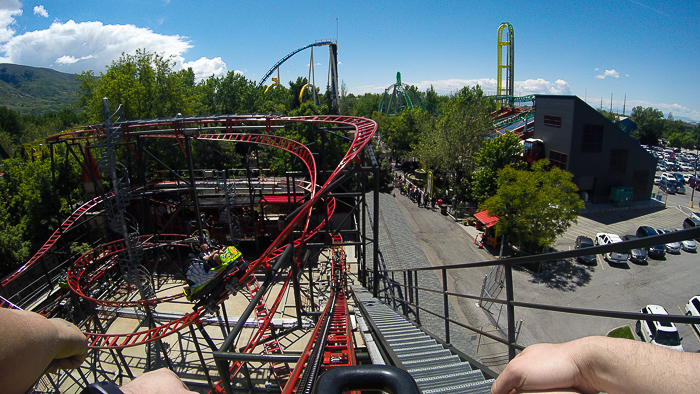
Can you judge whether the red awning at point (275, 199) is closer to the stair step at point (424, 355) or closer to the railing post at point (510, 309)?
the stair step at point (424, 355)

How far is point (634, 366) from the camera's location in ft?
2.79

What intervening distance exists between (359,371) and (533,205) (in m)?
17.1

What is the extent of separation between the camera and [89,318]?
1036 cm

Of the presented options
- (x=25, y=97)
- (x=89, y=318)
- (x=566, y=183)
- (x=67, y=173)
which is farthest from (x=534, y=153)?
(x=25, y=97)

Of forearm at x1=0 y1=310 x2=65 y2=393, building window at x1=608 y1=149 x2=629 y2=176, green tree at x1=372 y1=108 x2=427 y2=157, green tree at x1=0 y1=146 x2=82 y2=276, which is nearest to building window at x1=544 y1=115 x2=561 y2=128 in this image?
building window at x1=608 y1=149 x2=629 y2=176

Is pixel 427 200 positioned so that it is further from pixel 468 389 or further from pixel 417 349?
pixel 468 389

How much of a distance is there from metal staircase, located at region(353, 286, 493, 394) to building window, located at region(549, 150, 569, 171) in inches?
984

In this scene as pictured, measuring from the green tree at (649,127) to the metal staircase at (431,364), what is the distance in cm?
6221

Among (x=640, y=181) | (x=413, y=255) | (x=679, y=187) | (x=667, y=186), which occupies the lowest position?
(x=413, y=255)

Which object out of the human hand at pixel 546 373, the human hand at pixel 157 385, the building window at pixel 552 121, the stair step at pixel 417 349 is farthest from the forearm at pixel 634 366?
the building window at pixel 552 121

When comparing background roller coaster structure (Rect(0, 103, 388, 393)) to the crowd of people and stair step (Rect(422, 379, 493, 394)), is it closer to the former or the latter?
stair step (Rect(422, 379, 493, 394))

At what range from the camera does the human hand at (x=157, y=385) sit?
129 centimetres

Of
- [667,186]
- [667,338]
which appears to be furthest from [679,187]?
[667,338]

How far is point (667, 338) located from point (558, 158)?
27.6m
